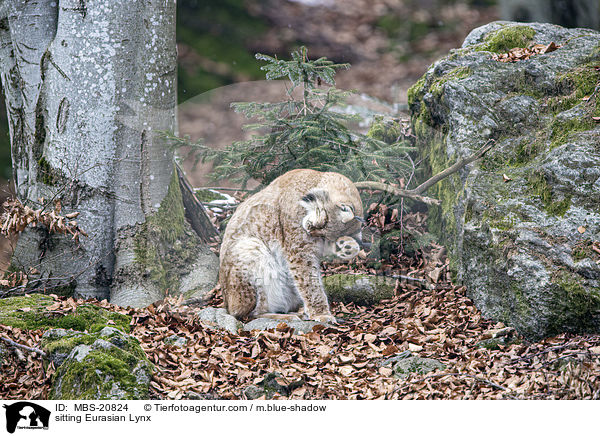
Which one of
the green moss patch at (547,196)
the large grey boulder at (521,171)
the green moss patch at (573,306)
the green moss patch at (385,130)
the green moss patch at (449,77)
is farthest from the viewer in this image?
the green moss patch at (449,77)

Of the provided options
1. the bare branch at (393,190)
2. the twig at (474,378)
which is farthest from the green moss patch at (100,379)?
the bare branch at (393,190)

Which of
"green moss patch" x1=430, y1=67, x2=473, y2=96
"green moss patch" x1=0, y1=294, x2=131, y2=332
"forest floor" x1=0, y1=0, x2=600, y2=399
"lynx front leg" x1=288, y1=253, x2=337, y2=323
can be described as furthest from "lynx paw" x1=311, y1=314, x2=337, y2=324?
"green moss patch" x1=430, y1=67, x2=473, y2=96

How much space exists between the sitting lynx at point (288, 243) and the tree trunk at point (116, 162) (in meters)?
0.43

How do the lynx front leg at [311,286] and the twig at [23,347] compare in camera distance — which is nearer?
the twig at [23,347]

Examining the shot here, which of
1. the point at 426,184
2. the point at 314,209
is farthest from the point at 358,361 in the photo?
the point at 426,184

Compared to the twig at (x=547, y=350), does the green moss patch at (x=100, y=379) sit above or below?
below

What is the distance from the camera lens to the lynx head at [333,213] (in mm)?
4660

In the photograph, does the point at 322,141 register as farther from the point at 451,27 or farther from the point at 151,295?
the point at 151,295

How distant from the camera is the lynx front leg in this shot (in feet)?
15.7

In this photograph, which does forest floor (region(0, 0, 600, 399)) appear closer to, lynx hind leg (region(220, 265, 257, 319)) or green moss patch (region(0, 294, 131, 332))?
green moss patch (region(0, 294, 131, 332))

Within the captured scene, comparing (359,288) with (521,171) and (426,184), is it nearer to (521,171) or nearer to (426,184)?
(426,184)
